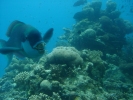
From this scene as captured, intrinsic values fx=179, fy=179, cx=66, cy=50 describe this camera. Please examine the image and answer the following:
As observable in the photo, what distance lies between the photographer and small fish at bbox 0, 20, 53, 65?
250 centimetres

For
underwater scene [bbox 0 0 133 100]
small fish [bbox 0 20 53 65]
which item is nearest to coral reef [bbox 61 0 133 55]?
underwater scene [bbox 0 0 133 100]

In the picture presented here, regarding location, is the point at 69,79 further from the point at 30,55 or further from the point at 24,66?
the point at 24,66

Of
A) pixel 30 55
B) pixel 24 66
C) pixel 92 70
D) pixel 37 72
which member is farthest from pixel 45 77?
pixel 24 66

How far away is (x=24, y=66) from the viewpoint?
13.4 metres

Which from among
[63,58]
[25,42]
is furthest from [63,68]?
[25,42]

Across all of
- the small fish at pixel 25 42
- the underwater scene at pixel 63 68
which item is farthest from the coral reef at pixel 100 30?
the small fish at pixel 25 42

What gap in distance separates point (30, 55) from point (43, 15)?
200 m

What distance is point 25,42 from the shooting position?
2.61 meters

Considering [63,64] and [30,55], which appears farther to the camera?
[63,64]

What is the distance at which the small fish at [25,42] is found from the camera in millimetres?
2504

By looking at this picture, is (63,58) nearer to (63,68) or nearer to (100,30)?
(63,68)

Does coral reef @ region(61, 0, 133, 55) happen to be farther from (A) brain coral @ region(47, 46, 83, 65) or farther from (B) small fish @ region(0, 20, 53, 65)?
(B) small fish @ region(0, 20, 53, 65)

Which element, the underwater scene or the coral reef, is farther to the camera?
the coral reef

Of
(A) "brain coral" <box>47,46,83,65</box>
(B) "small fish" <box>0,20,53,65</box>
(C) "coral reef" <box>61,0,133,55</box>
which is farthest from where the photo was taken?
(C) "coral reef" <box>61,0,133,55</box>
